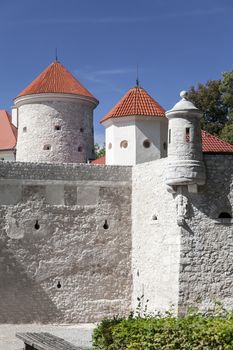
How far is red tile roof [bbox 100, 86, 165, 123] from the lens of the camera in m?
20.8

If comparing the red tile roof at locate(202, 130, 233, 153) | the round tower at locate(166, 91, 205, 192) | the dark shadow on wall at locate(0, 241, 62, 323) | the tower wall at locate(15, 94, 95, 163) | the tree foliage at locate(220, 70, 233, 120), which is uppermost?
the tree foliage at locate(220, 70, 233, 120)

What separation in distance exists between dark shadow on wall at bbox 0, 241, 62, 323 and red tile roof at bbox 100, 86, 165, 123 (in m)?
5.98

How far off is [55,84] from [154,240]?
806cm

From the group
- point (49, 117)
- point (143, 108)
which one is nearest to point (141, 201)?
point (143, 108)

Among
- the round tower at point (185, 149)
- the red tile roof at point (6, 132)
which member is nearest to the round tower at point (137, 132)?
the round tower at point (185, 149)

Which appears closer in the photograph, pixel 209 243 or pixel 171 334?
pixel 171 334

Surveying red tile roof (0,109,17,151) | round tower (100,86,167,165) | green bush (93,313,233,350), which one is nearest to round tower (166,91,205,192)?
round tower (100,86,167,165)

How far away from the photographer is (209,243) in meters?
15.8

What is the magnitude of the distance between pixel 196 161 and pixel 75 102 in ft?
26.1

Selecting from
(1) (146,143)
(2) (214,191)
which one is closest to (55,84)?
(1) (146,143)

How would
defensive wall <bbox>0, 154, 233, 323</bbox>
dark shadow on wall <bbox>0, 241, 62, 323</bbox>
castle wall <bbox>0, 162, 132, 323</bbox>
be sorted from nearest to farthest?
1. defensive wall <bbox>0, 154, 233, 323</bbox>
2. dark shadow on wall <bbox>0, 241, 62, 323</bbox>
3. castle wall <bbox>0, 162, 132, 323</bbox>

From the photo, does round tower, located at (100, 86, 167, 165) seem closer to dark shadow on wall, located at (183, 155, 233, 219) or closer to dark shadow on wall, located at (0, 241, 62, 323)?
dark shadow on wall, located at (183, 155, 233, 219)

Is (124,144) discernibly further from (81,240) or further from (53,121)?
(81,240)

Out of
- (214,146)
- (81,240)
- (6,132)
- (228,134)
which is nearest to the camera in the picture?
(81,240)
